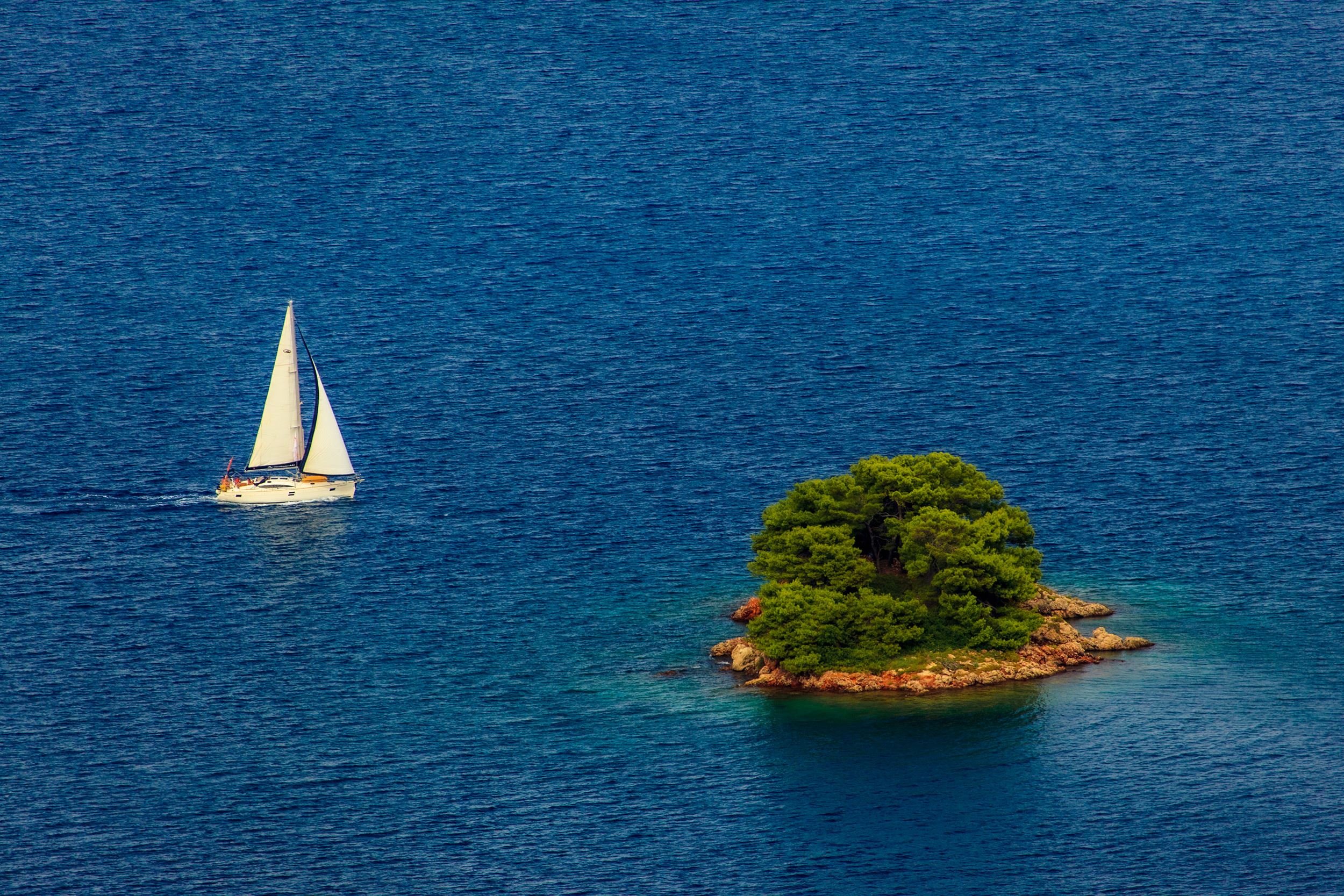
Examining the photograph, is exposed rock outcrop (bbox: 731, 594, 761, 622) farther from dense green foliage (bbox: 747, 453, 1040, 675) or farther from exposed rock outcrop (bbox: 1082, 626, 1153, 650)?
exposed rock outcrop (bbox: 1082, 626, 1153, 650)

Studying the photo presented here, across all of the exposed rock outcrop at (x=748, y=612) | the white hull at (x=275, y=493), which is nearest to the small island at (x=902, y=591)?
the exposed rock outcrop at (x=748, y=612)

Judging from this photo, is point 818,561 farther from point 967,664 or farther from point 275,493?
point 275,493

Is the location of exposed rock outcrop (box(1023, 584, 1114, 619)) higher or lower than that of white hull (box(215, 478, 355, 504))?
lower

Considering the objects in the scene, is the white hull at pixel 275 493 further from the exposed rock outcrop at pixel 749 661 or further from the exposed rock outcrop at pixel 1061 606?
the exposed rock outcrop at pixel 1061 606

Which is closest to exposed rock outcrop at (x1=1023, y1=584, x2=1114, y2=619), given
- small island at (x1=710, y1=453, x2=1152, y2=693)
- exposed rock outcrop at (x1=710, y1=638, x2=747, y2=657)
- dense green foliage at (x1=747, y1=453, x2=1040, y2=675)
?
small island at (x1=710, y1=453, x2=1152, y2=693)

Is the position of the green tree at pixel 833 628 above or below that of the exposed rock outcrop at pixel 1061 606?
above

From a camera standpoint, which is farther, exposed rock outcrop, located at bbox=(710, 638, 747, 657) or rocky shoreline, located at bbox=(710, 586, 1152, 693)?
exposed rock outcrop, located at bbox=(710, 638, 747, 657)

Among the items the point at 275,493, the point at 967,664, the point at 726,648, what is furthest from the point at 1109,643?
the point at 275,493
